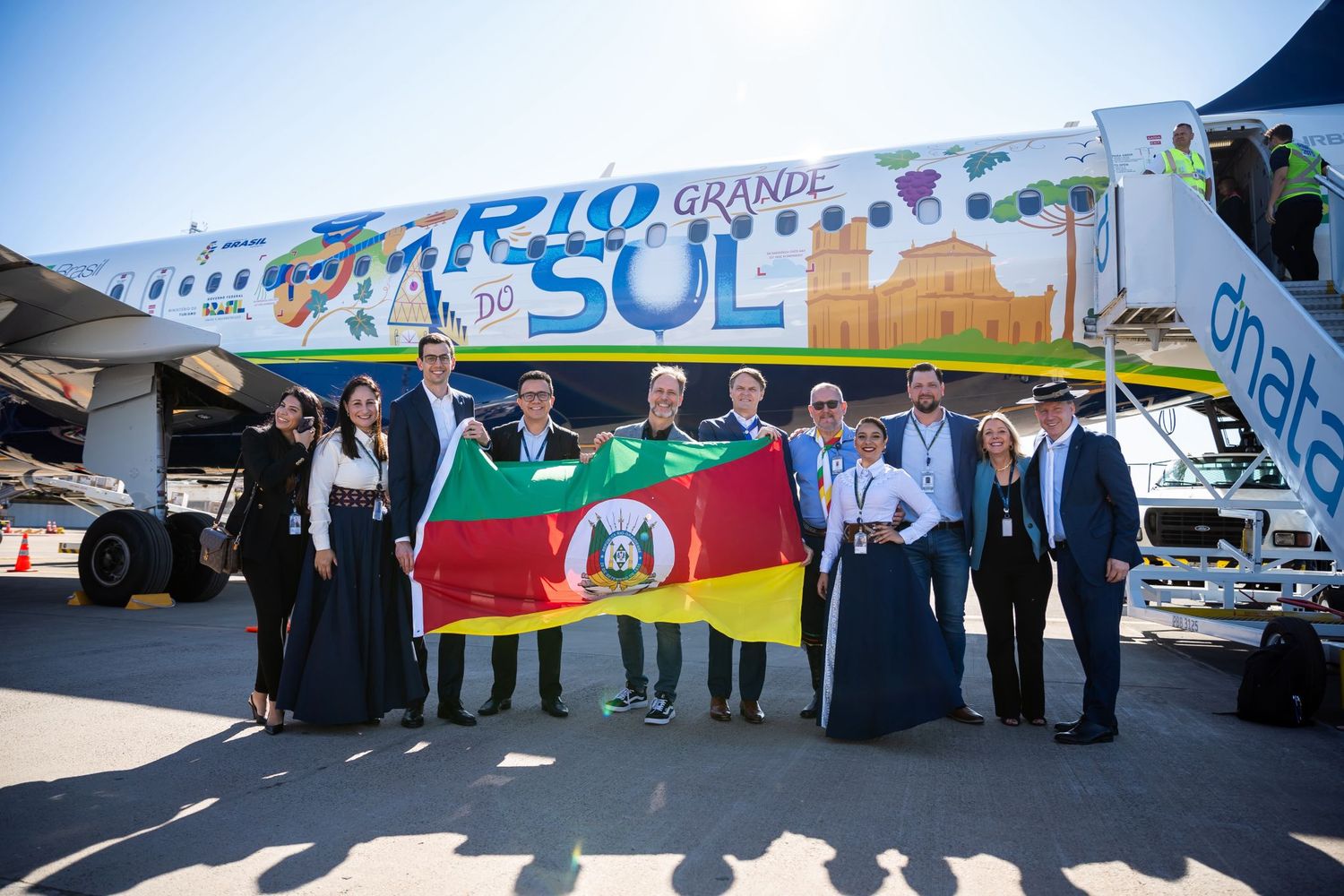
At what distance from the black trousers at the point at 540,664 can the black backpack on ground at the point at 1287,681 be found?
3.81 m

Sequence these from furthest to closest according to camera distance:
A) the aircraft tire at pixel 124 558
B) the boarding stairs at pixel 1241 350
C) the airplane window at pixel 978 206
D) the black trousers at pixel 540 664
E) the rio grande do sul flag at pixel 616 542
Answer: the aircraft tire at pixel 124 558 < the airplane window at pixel 978 206 < the black trousers at pixel 540 664 < the rio grande do sul flag at pixel 616 542 < the boarding stairs at pixel 1241 350

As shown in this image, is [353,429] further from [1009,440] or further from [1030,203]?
[1030,203]

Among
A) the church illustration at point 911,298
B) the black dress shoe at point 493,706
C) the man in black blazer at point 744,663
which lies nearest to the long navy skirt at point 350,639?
the black dress shoe at point 493,706

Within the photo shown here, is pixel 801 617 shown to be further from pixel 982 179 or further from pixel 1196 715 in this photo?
pixel 982 179

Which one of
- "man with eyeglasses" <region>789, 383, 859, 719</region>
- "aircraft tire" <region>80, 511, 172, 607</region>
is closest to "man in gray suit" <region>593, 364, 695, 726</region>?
"man with eyeglasses" <region>789, 383, 859, 719</region>

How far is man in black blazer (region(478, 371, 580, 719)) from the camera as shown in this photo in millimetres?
4941

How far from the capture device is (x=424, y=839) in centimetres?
301

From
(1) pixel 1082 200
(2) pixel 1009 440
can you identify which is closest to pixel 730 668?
(2) pixel 1009 440

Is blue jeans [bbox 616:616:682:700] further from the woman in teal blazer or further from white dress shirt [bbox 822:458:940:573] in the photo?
the woman in teal blazer

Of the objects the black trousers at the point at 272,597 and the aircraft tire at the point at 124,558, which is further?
the aircraft tire at the point at 124,558

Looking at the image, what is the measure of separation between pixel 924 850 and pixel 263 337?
1071 centimetres

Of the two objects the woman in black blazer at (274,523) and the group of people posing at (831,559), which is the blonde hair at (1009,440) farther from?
the woman in black blazer at (274,523)

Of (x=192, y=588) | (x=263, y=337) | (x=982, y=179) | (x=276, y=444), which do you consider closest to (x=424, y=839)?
(x=276, y=444)

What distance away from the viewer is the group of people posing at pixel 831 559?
4.39m
